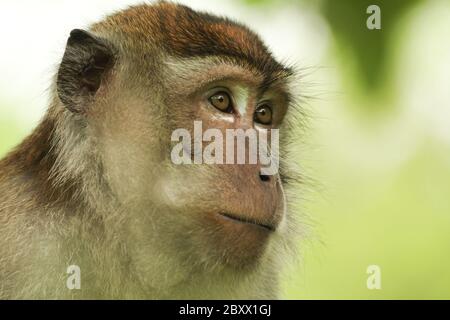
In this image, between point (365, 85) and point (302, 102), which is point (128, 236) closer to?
point (302, 102)

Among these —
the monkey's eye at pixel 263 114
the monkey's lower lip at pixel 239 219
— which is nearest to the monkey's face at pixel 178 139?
the monkey's lower lip at pixel 239 219

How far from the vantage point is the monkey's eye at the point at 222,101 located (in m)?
5.64

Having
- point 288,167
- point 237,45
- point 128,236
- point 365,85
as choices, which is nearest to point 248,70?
point 237,45

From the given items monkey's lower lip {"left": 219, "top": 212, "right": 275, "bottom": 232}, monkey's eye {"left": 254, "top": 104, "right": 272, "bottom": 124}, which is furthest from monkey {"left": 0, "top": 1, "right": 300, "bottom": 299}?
monkey's eye {"left": 254, "top": 104, "right": 272, "bottom": 124}

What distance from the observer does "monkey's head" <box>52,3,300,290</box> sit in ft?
17.4

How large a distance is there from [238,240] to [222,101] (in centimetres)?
94

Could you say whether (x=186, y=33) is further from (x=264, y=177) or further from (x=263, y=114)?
(x=264, y=177)

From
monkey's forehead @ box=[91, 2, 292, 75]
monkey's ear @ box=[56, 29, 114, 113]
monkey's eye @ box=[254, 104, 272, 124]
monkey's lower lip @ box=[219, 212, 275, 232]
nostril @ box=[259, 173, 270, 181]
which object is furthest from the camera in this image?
monkey's eye @ box=[254, 104, 272, 124]

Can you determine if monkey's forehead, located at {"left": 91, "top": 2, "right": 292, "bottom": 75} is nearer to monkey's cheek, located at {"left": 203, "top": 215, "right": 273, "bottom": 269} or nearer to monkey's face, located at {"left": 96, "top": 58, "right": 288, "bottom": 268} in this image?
monkey's face, located at {"left": 96, "top": 58, "right": 288, "bottom": 268}

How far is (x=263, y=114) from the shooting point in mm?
6152

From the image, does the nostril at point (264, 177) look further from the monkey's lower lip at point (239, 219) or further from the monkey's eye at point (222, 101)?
the monkey's eye at point (222, 101)

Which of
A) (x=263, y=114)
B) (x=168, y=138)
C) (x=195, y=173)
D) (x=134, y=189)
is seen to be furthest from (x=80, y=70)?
(x=263, y=114)

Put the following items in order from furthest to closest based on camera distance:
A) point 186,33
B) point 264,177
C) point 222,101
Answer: point 186,33 < point 222,101 < point 264,177

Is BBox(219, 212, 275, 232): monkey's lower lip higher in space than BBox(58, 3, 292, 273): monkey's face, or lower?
lower
